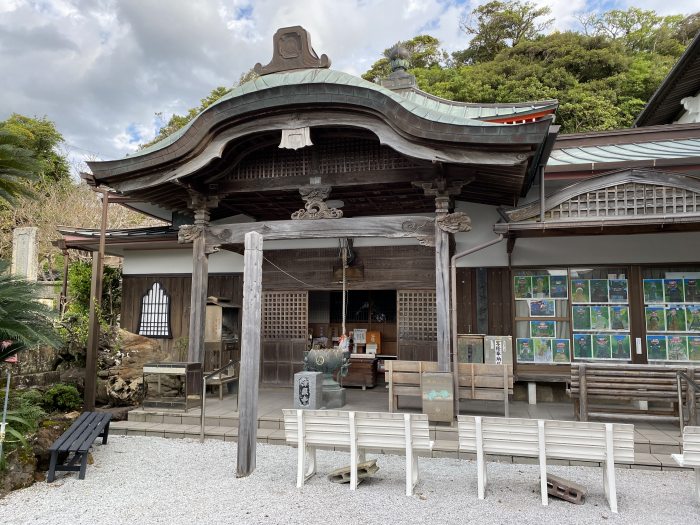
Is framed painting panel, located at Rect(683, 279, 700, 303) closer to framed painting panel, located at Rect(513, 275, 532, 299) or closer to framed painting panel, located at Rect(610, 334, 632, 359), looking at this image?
framed painting panel, located at Rect(610, 334, 632, 359)

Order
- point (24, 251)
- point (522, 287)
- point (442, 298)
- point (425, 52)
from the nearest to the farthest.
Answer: point (442, 298), point (522, 287), point (24, 251), point (425, 52)

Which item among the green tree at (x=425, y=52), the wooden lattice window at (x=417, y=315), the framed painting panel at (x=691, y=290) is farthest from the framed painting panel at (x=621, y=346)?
the green tree at (x=425, y=52)

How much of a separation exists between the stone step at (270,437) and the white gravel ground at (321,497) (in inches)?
4.4

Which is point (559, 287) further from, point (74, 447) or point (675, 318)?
point (74, 447)

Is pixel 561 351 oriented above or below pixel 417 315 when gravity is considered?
below

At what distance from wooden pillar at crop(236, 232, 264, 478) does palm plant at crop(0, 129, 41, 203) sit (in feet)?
11.4

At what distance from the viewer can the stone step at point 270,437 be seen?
5.45m

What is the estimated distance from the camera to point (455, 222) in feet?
22.3

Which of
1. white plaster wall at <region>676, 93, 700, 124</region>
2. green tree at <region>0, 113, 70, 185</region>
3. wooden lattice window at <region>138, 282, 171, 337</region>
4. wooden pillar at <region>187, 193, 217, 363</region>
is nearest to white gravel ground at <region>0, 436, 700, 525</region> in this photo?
wooden pillar at <region>187, 193, 217, 363</region>

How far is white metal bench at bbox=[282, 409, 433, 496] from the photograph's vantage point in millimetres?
4641

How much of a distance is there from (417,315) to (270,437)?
3919mm

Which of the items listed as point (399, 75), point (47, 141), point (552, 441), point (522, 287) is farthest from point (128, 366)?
point (47, 141)

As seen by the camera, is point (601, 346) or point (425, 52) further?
point (425, 52)

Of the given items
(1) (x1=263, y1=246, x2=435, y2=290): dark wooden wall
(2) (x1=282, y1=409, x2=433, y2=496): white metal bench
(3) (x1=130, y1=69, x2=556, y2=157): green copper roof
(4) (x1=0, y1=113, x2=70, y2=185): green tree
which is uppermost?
(4) (x1=0, y1=113, x2=70, y2=185): green tree
